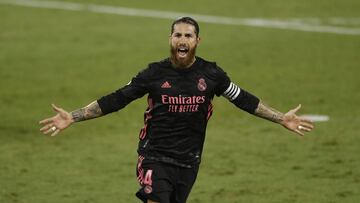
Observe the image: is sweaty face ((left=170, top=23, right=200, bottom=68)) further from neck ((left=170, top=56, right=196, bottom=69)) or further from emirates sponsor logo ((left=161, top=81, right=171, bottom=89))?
emirates sponsor logo ((left=161, top=81, right=171, bottom=89))

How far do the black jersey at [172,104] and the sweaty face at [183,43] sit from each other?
0.17m

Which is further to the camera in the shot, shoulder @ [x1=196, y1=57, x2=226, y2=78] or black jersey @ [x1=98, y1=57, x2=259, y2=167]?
shoulder @ [x1=196, y1=57, x2=226, y2=78]

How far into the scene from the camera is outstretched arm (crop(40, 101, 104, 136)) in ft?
29.1

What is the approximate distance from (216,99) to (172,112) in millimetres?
8959

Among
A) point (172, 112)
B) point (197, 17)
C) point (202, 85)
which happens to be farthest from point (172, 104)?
point (197, 17)

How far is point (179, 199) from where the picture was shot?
9172mm

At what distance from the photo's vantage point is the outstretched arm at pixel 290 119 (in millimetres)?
9328

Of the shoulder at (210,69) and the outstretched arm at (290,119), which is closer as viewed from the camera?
the shoulder at (210,69)

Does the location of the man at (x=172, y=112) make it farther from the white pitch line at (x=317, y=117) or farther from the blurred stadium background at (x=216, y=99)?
the white pitch line at (x=317, y=117)

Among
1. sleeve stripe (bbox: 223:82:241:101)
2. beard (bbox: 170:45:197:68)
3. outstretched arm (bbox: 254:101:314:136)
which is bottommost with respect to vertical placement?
outstretched arm (bbox: 254:101:314:136)

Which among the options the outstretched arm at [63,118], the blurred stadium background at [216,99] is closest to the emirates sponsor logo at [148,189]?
the outstretched arm at [63,118]

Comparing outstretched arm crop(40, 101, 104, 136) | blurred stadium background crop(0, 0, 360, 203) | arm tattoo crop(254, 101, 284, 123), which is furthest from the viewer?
blurred stadium background crop(0, 0, 360, 203)

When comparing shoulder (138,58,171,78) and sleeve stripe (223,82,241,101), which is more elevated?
shoulder (138,58,171,78)

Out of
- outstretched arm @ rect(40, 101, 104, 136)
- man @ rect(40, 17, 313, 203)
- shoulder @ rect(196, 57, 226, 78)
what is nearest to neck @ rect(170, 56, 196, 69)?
man @ rect(40, 17, 313, 203)
